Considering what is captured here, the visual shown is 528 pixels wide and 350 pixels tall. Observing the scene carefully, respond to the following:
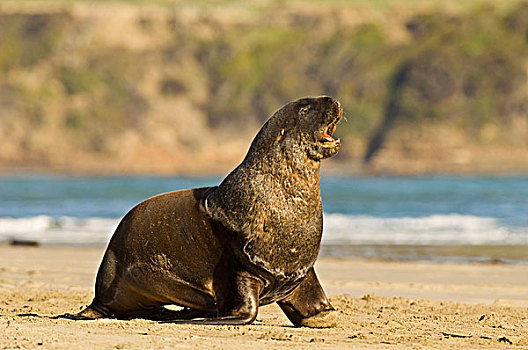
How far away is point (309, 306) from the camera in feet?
20.1

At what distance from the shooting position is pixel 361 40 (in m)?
91.7

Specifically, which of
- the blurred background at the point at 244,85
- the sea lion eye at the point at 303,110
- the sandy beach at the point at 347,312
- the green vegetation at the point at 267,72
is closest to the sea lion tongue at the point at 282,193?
the sea lion eye at the point at 303,110

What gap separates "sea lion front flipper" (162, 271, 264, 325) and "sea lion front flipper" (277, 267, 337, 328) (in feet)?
1.53

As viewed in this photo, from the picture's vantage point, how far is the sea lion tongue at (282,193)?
5.70 m

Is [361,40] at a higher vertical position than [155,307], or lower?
higher

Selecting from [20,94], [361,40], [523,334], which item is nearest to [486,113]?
[361,40]

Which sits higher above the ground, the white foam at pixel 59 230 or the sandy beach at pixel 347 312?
the white foam at pixel 59 230

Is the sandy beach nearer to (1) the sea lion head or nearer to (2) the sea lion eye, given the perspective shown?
(1) the sea lion head

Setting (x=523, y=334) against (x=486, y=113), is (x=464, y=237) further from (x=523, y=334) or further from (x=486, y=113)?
(x=486, y=113)

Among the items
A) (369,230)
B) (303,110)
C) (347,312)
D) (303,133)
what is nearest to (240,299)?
(303,133)

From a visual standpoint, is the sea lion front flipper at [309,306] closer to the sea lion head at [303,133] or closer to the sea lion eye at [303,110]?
the sea lion head at [303,133]

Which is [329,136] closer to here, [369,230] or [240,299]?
[240,299]

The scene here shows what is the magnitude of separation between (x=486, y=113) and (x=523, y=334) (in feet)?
260

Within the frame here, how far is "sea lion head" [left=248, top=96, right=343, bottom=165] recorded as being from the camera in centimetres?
589
